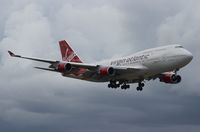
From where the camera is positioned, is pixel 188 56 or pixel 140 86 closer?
pixel 188 56

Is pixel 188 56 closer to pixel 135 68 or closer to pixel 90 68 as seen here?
pixel 135 68

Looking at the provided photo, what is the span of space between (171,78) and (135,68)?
10.1m

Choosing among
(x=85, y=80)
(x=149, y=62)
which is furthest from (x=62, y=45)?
(x=149, y=62)

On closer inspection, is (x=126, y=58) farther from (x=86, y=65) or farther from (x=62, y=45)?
(x=62, y=45)

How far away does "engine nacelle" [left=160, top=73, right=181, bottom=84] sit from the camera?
118894mm

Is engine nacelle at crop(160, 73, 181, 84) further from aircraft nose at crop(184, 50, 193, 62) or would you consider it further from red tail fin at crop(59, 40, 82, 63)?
red tail fin at crop(59, 40, 82, 63)

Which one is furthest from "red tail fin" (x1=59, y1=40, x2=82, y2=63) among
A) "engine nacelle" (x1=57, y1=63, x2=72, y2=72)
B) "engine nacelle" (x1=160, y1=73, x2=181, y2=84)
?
"engine nacelle" (x1=160, y1=73, x2=181, y2=84)

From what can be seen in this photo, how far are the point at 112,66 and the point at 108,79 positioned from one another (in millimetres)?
3057

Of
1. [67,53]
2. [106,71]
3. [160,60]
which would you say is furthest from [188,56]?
[67,53]

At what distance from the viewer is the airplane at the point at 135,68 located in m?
112

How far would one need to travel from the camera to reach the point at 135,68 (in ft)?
377

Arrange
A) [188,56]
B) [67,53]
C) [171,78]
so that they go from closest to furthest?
[188,56] < [171,78] < [67,53]

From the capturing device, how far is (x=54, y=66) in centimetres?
11900

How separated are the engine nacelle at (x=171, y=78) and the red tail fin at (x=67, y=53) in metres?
17.4
